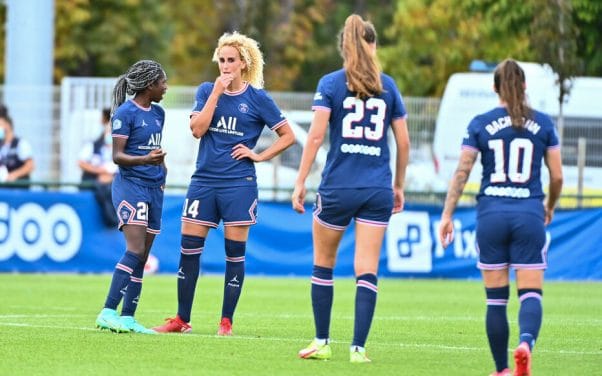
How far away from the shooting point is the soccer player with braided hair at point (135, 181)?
11.3 metres

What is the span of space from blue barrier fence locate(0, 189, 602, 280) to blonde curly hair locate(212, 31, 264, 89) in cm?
942

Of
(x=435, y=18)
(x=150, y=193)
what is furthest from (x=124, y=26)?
(x=150, y=193)

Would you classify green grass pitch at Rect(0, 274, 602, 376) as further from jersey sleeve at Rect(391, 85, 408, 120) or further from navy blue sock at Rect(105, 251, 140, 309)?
jersey sleeve at Rect(391, 85, 408, 120)

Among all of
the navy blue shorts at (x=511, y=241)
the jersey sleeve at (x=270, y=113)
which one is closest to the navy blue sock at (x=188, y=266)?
the jersey sleeve at (x=270, y=113)

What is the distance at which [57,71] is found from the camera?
1853 inches

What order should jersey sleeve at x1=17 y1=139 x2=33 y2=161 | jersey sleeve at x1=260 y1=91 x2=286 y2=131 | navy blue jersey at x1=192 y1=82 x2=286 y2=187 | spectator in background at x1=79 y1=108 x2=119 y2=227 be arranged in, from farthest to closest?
1. jersey sleeve at x1=17 y1=139 x2=33 y2=161
2. spectator in background at x1=79 y1=108 x2=119 y2=227
3. jersey sleeve at x1=260 y1=91 x2=286 y2=131
4. navy blue jersey at x1=192 y1=82 x2=286 y2=187

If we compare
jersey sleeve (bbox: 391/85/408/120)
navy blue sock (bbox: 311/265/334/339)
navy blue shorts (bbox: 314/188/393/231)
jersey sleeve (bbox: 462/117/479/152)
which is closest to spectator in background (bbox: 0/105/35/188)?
navy blue sock (bbox: 311/265/334/339)

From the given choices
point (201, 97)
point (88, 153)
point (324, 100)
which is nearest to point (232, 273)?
point (201, 97)

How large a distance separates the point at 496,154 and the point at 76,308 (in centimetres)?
701

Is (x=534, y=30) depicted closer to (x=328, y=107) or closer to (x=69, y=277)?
(x=69, y=277)

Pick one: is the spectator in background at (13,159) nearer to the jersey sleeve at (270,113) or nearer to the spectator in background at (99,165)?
the spectator in background at (99,165)

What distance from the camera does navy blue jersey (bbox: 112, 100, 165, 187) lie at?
1131 cm

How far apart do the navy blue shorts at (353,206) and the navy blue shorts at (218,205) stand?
1.80 metres

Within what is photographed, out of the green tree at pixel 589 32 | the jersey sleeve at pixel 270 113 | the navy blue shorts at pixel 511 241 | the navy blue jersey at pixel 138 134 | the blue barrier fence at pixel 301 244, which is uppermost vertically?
the green tree at pixel 589 32
